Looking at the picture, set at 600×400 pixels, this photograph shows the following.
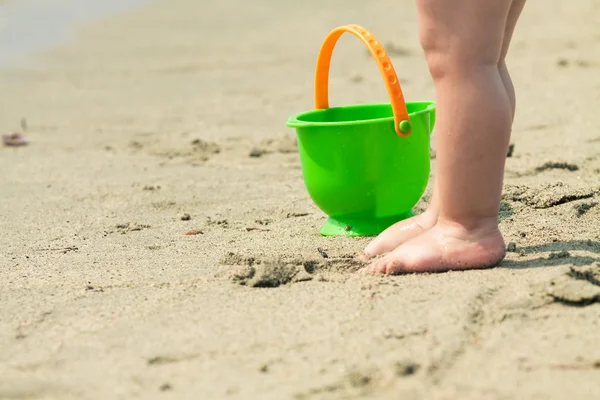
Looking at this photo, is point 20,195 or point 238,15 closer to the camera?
point 20,195

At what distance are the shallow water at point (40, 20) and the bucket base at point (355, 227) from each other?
17.4 feet

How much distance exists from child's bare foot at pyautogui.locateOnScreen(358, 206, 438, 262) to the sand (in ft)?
0.27

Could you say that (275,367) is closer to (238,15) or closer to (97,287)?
(97,287)

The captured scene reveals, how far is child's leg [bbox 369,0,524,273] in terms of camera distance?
210 centimetres

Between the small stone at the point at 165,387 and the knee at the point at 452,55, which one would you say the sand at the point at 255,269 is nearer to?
the small stone at the point at 165,387

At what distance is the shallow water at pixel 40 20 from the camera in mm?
8148

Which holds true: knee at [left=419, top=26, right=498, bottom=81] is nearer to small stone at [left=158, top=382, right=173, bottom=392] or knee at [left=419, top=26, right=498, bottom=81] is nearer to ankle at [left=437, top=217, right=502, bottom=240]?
ankle at [left=437, top=217, right=502, bottom=240]

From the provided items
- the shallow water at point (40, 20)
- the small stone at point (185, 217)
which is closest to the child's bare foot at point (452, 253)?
the small stone at point (185, 217)

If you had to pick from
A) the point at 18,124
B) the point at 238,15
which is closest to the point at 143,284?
the point at 18,124

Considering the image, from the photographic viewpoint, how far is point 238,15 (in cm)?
926

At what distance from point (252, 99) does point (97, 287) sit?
126 inches

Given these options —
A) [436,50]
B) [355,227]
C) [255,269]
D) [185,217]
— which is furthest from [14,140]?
[436,50]

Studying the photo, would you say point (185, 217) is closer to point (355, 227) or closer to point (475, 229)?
point (355, 227)

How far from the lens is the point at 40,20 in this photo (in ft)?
32.2
